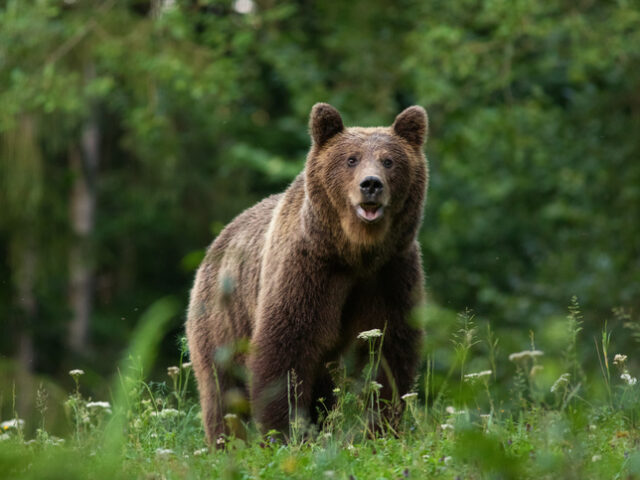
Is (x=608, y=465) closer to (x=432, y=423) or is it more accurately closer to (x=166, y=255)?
(x=432, y=423)

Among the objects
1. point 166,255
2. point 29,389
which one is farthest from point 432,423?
point 166,255

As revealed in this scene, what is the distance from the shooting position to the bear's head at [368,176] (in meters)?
5.77

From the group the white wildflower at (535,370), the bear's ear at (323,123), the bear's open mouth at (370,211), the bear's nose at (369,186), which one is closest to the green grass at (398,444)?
the white wildflower at (535,370)

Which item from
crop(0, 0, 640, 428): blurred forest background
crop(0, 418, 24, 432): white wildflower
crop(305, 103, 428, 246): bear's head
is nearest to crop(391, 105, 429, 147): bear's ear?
crop(305, 103, 428, 246): bear's head

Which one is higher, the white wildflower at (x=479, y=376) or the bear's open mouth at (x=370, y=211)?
the bear's open mouth at (x=370, y=211)

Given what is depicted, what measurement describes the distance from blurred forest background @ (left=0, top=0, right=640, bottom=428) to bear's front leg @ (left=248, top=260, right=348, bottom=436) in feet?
23.6

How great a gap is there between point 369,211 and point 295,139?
12.0 m

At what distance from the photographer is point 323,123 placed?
6254 mm

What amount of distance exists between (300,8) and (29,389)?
9051 mm

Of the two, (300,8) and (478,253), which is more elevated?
(300,8)

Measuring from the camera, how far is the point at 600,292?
15031 millimetres

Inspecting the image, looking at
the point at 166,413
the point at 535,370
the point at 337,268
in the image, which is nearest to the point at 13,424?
the point at 166,413

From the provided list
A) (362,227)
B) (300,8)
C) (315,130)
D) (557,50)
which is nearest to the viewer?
(362,227)

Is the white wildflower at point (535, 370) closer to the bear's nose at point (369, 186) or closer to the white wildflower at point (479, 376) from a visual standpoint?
the white wildflower at point (479, 376)
